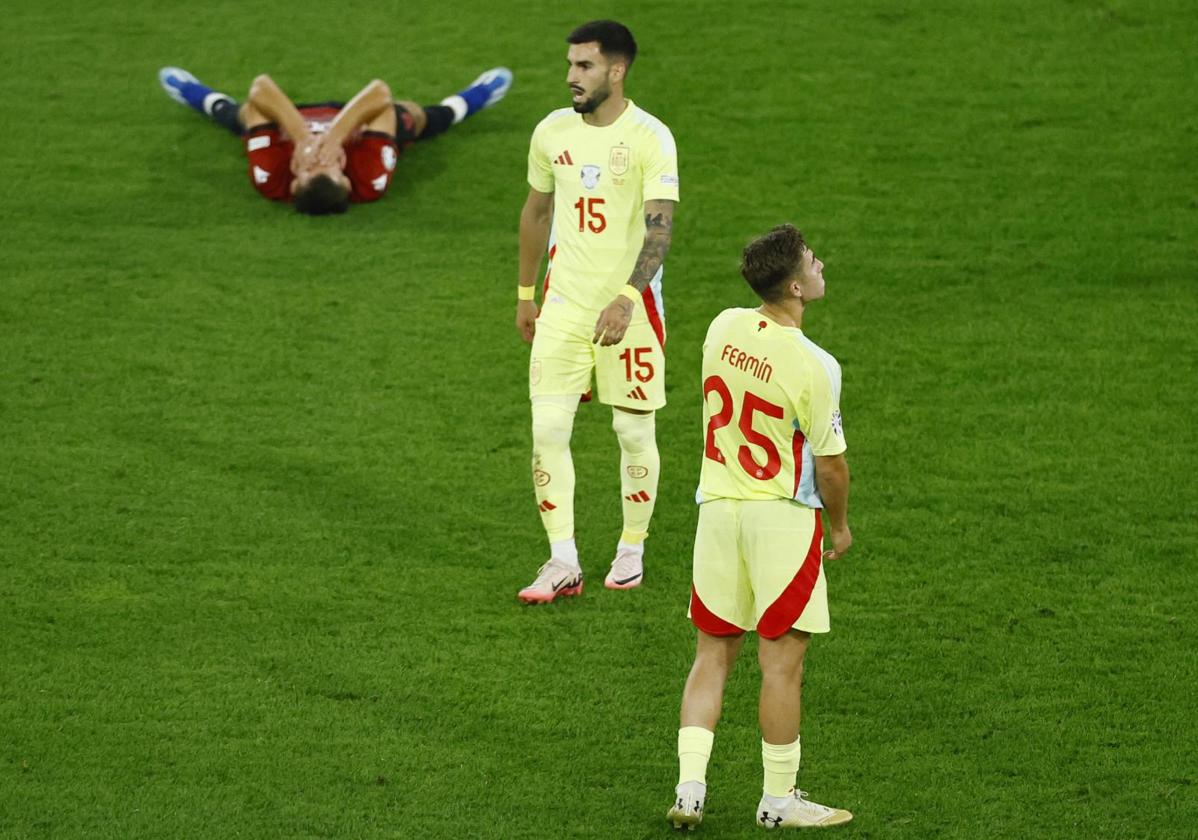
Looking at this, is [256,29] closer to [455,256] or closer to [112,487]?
[455,256]

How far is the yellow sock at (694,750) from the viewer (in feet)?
15.0

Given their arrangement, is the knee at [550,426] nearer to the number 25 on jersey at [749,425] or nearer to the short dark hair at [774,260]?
the number 25 on jersey at [749,425]

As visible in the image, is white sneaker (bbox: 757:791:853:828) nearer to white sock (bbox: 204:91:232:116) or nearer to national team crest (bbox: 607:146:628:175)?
national team crest (bbox: 607:146:628:175)

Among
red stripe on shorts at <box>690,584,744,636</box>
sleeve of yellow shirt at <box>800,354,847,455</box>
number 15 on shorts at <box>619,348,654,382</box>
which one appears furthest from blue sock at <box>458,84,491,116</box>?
sleeve of yellow shirt at <box>800,354,847,455</box>

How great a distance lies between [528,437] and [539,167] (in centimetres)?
177

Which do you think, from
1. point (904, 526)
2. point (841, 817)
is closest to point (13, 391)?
point (904, 526)

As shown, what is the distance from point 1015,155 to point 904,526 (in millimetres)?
4384

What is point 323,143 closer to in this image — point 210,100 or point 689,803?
point 210,100

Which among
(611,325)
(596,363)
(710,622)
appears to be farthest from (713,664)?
(596,363)

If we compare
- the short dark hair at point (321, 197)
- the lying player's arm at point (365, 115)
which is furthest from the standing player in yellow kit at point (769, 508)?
the lying player's arm at point (365, 115)

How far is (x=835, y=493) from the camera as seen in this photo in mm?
4473

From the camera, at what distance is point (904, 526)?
6.76m

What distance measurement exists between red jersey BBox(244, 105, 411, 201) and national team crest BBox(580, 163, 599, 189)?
4137 mm

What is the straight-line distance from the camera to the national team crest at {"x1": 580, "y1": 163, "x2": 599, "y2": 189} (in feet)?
20.1
